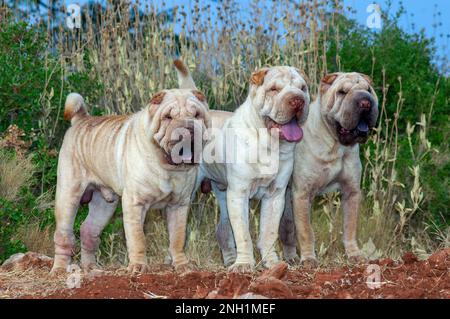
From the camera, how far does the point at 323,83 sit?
660cm

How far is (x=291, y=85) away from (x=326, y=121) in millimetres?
613

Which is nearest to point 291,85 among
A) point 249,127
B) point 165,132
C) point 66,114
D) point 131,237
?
point 249,127

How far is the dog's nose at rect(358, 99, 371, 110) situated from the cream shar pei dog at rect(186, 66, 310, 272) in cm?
43

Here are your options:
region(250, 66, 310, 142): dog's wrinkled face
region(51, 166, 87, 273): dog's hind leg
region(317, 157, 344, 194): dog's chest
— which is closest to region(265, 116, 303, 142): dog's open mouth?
region(250, 66, 310, 142): dog's wrinkled face

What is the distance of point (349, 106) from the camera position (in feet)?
20.8

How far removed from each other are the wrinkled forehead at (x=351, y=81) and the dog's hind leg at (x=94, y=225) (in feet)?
6.64

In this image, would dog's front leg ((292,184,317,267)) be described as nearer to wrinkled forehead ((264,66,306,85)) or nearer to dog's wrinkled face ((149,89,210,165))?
wrinkled forehead ((264,66,306,85))

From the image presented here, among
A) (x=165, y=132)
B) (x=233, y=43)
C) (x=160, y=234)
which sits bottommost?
(x=160, y=234)

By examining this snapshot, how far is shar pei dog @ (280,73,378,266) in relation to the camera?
6387mm

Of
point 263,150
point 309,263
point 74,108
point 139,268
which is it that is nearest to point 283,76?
point 263,150

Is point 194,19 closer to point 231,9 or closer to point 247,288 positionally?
point 231,9
